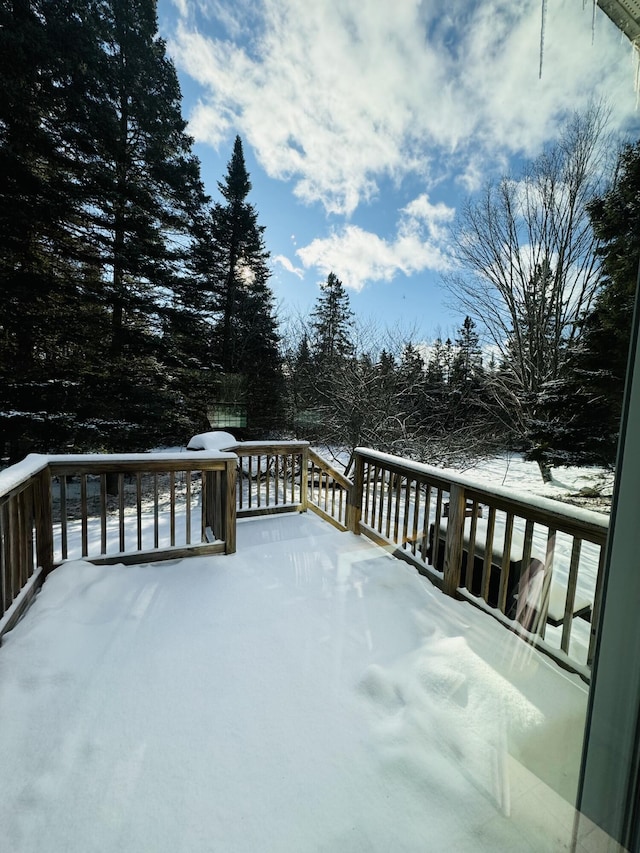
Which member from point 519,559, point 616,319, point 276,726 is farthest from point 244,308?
point 616,319

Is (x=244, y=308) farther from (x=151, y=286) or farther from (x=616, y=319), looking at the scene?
(x=616, y=319)

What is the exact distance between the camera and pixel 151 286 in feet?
26.4

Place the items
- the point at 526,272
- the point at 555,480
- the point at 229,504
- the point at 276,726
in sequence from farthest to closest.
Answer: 1. the point at 526,272
2. the point at 229,504
3. the point at 555,480
4. the point at 276,726

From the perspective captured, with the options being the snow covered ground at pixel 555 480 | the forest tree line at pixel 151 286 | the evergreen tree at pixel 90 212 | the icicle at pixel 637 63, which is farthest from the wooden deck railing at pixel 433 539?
the evergreen tree at pixel 90 212

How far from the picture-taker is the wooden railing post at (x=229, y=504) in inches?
122

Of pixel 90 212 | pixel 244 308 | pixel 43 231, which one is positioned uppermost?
pixel 90 212

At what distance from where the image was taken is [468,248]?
23.9ft

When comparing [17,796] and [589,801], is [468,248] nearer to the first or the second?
[589,801]

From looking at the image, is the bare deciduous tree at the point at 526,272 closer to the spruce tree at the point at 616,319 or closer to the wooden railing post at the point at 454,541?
the wooden railing post at the point at 454,541

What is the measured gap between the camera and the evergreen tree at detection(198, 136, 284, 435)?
10.1m

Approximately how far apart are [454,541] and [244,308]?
397 inches

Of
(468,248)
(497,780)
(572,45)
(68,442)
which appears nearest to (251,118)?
(572,45)

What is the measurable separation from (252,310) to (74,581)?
9923 mm

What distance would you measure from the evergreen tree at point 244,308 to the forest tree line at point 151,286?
1.93 feet
